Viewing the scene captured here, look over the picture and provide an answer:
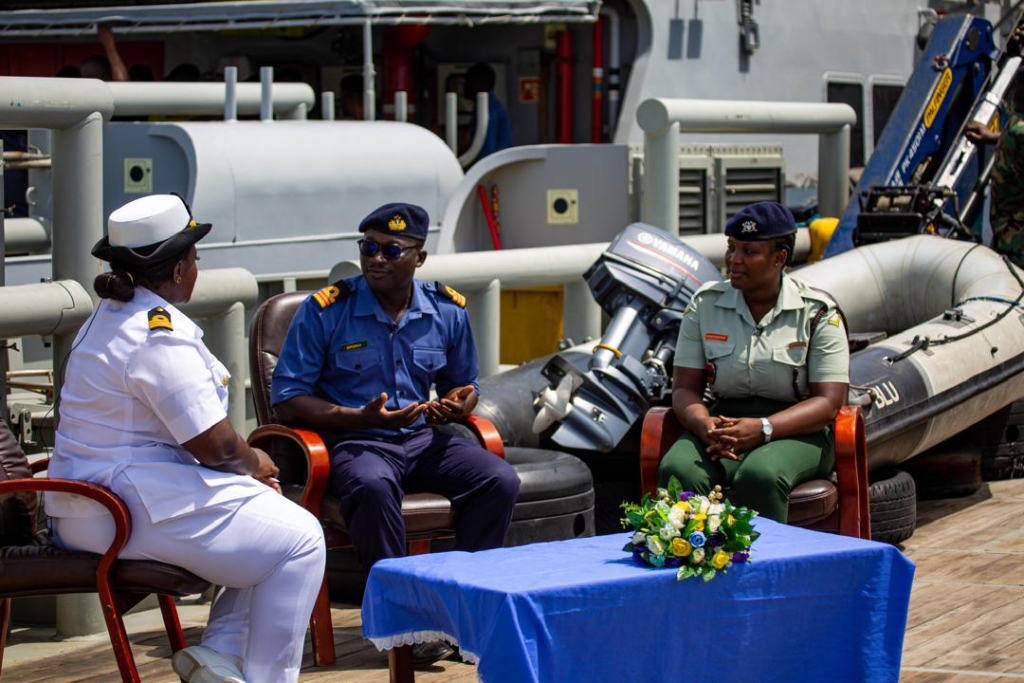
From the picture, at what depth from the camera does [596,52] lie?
12.9 meters

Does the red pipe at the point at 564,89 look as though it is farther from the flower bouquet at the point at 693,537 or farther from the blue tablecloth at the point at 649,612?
the flower bouquet at the point at 693,537

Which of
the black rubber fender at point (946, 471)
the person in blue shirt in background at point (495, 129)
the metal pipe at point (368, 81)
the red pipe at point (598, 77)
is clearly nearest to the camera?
the black rubber fender at point (946, 471)

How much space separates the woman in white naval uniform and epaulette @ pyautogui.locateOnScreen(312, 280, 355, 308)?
3.06ft

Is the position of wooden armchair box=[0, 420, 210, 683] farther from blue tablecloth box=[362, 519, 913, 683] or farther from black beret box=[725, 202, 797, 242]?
black beret box=[725, 202, 797, 242]

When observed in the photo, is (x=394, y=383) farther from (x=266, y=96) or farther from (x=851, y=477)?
Result: (x=266, y=96)

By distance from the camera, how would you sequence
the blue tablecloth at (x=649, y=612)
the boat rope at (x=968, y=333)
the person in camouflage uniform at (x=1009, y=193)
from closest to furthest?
the blue tablecloth at (x=649, y=612) → the boat rope at (x=968, y=333) → the person in camouflage uniform at (x=1009, y=193)

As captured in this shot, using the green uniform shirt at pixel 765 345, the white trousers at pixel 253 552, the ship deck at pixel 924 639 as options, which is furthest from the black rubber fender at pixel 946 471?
the white trousers at pixel 253 552

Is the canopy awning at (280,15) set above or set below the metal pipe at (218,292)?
above

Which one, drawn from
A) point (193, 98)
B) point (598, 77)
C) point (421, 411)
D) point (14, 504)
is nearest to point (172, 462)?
point (14, 504)

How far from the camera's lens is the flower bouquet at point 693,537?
3.76 meters

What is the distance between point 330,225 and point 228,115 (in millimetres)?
971

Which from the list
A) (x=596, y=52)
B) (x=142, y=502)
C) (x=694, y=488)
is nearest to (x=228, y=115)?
(x=596, y=52)

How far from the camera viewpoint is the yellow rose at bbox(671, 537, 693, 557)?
3.76 m

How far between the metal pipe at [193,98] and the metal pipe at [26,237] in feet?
3.97
